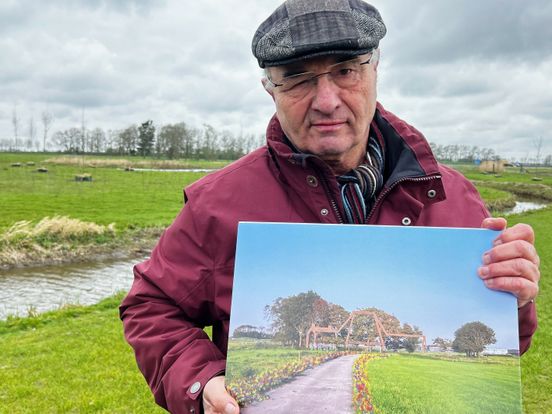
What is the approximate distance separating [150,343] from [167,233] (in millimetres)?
430

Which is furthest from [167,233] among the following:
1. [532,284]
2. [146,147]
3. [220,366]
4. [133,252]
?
[146,147]

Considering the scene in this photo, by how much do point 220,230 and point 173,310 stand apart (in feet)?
1.20

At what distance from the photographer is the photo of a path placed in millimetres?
1529

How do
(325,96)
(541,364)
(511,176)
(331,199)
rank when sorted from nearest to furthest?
(325,96) < (331,199) < (541,364) < (511,176)

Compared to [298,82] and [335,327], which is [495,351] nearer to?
[335,327]

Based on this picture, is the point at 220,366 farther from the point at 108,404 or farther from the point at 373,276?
the point at 108,404

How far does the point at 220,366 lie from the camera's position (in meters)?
1.76

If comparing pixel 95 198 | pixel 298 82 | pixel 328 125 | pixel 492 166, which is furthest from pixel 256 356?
pixel 492 166

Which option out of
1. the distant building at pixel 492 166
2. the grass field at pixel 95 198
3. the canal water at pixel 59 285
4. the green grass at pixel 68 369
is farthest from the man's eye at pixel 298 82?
the distant building at pixel 492 166

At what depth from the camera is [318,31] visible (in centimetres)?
169

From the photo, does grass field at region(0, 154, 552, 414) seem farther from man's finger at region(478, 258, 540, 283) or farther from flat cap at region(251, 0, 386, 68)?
flat cap at region(251, 0, 386, 68)

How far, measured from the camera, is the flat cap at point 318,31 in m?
1.69

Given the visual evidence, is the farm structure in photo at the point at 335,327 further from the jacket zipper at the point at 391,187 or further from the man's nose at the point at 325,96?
the man's nose at the point at 325,96

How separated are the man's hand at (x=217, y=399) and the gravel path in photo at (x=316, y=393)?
50 millimetres
